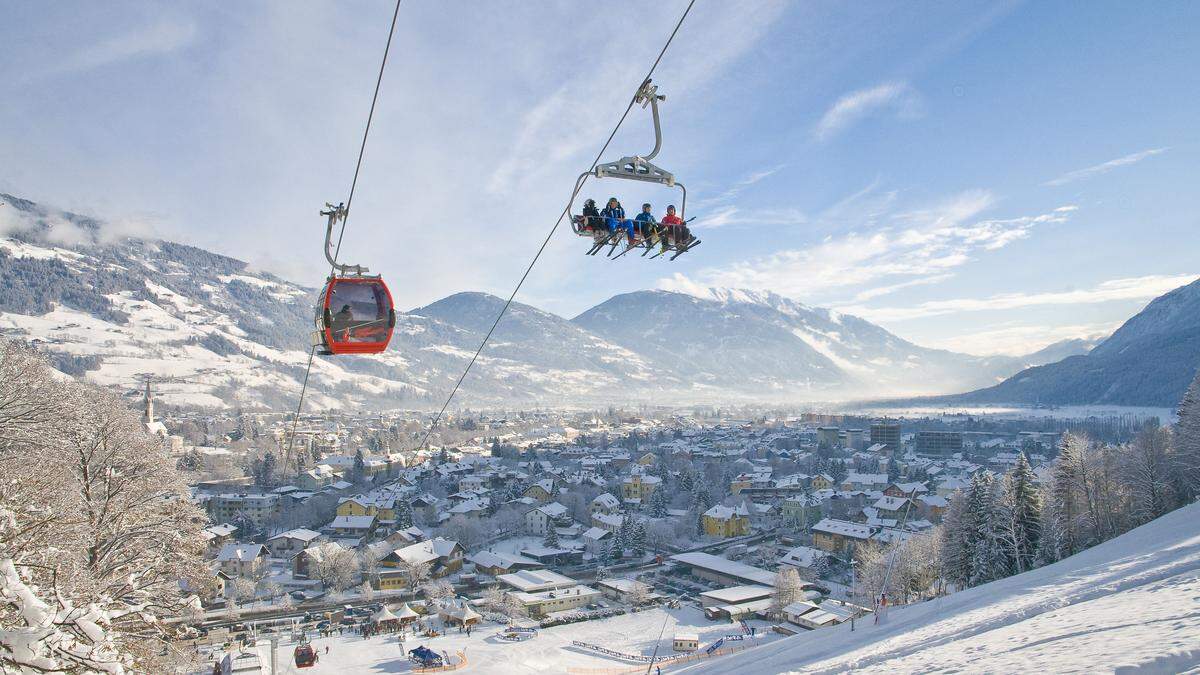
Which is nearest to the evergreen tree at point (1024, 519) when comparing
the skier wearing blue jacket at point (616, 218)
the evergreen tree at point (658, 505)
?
the skier wearing blue jacket at point (616, 218)

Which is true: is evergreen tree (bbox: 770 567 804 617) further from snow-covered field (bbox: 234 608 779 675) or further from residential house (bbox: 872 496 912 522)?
residential house (bbox: 872 496 912 522)

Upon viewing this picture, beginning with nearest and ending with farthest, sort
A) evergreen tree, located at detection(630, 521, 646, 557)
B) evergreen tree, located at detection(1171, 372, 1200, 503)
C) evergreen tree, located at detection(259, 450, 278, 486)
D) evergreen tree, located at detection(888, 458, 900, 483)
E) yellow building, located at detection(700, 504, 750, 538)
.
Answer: evergreen tree, located at detection(1171, 372, 1200, 503), evergreen tree, located at detection(630, 521, 646, 557), yellow building, located at detection(700, 504, 750, 538), evergreen tree, located at detection(888, 458, 900, 483), evergreen tree, located at detection(259, 450, 278, 486)

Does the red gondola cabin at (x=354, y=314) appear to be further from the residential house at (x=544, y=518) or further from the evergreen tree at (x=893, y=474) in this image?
the evergreen tree at (x=893, y=474)

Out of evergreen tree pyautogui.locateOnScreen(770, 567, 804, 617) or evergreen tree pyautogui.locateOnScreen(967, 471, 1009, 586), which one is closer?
evergreen tree pyautogui.locateOnScreen(967, 471, 1009, 586)

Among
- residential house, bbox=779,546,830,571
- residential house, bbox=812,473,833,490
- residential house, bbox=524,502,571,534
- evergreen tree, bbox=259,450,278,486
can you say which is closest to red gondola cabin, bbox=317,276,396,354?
residential house, bbox=779,546,830,571

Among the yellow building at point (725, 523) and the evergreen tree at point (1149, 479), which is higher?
the evergreen tree at point (1149, 479)

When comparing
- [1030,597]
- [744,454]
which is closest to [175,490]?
[1030,597]
